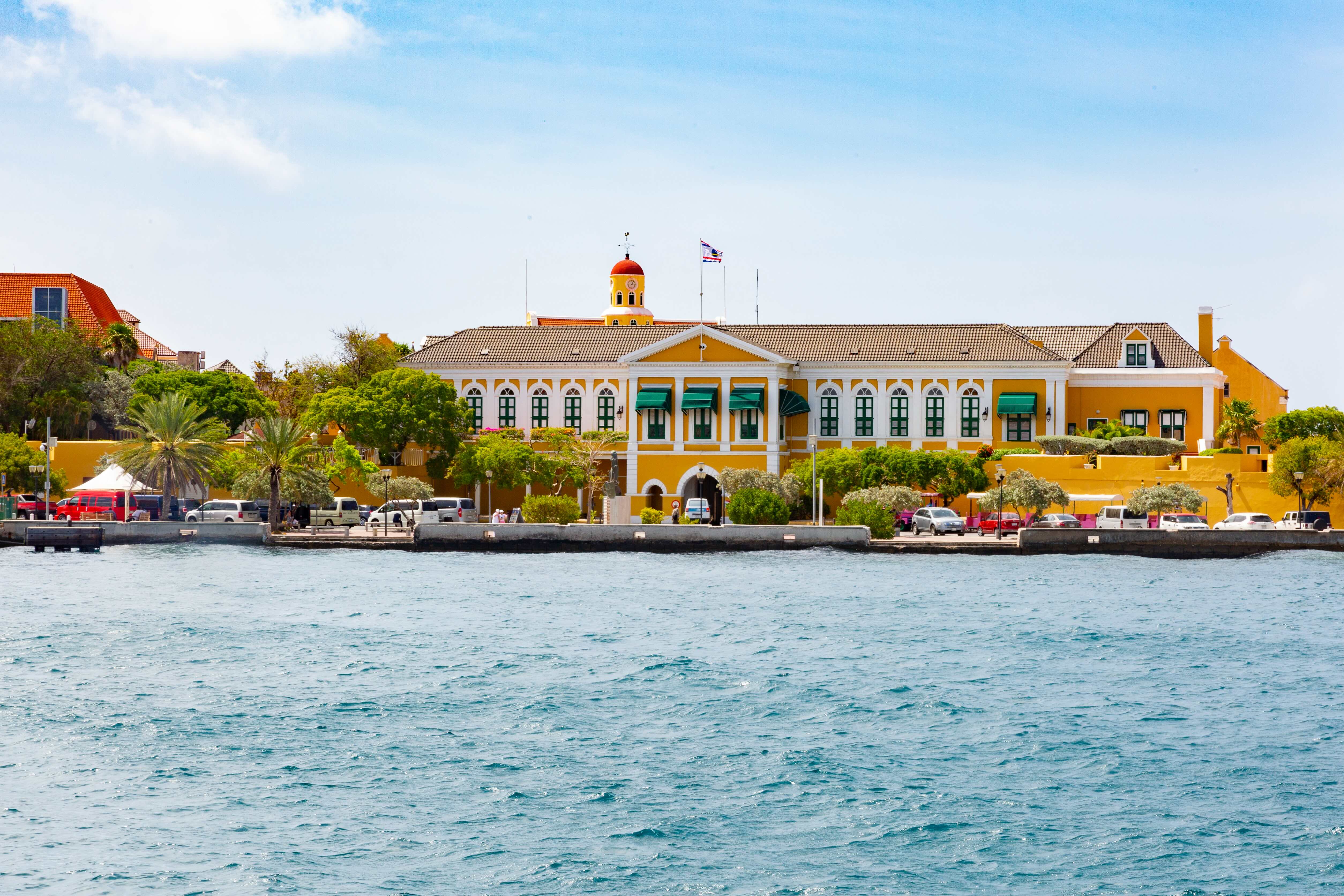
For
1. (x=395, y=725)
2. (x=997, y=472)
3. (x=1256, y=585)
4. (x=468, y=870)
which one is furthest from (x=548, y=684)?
(x=997, y=472)

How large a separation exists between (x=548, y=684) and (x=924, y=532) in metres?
34.5

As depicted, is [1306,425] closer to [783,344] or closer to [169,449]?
[783,344]

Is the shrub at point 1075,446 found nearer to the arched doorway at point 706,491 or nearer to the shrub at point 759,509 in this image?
the shrub at point 759,509

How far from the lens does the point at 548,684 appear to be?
28.5 metres

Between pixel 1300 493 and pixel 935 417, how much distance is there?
17076 millimetres

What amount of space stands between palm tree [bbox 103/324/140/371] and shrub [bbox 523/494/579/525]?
32.5 metres

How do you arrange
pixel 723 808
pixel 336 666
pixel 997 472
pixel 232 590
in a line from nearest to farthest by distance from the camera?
1. pixel 723 808
2. pixel 336 666
3. pixel 232 590
4. pixel 997 472

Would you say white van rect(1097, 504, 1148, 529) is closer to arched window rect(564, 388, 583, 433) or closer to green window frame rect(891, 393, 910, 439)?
green window frame rect(891, 393, 910, 439)

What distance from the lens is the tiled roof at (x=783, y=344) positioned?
7088 centimetres

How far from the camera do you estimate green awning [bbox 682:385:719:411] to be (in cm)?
6888

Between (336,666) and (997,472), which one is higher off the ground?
(997,472)

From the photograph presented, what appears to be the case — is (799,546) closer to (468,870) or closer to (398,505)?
(398,505)

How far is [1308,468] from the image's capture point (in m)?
59.6

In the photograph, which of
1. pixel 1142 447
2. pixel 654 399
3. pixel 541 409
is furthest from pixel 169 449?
pixel 1142 447
